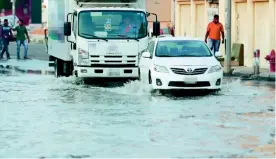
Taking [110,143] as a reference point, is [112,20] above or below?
above

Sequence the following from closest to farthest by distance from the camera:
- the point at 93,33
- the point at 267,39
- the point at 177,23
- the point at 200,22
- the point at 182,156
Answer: the point at 182,156 < the point at 93,33 < the point at 267,39 < the point at 200,22 < the point at 177,23

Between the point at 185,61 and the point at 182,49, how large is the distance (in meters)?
1.03

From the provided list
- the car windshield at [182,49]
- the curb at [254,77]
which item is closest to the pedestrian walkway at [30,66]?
the curb at [254,77]

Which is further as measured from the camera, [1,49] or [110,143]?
[1,49]

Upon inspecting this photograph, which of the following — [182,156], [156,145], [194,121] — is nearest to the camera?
[182,156]

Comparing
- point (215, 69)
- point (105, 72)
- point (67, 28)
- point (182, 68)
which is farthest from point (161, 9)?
point (182, 68)

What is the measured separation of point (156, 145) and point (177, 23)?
3425 centimetres

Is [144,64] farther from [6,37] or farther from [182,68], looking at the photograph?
[6,37]

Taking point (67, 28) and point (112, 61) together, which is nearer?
point (112, 61)

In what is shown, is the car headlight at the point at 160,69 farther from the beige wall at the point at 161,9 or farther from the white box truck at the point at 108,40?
the beige wall at the point at 161,9

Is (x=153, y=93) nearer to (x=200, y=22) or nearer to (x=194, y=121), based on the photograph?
(x=194, y=121)

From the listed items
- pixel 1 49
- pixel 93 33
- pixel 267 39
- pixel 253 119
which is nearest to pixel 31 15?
pixel 1 49

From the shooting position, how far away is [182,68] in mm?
21938

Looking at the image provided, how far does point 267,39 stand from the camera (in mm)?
34375
